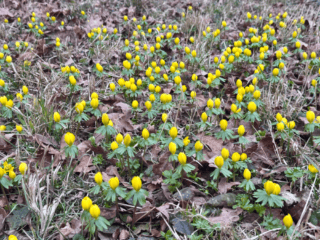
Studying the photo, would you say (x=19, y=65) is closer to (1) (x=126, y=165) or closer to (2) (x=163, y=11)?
(1) (x=126, y=165)

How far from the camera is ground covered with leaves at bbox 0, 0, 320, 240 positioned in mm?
1915

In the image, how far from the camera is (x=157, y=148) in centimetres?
252

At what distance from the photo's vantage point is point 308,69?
3.41 m

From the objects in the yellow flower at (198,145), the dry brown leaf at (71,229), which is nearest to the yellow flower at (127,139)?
the yellow flower at (198,145)

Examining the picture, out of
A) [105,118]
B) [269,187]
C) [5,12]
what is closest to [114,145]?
[105,118]

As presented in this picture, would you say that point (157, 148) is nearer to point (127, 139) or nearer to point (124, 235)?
point (127, 139)

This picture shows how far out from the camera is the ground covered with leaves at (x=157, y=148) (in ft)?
6.28

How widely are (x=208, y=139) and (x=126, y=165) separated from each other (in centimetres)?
79

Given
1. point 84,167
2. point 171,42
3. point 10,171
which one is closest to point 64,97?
point 84,167

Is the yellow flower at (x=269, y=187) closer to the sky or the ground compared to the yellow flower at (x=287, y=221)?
closer to the sky

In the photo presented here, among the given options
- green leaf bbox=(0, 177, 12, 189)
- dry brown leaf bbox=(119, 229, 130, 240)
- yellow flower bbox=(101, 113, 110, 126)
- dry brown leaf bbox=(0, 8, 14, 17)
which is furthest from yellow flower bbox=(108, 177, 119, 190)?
dry brown leaf bbox=(0, 8, 14, 17)

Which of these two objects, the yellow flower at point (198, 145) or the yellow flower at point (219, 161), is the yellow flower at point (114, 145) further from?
the yellow flower at point (219, 161)

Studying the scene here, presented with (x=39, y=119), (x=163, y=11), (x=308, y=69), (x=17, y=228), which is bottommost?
(x=17, y=228)

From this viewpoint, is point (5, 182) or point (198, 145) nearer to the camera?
point (5, 182)
